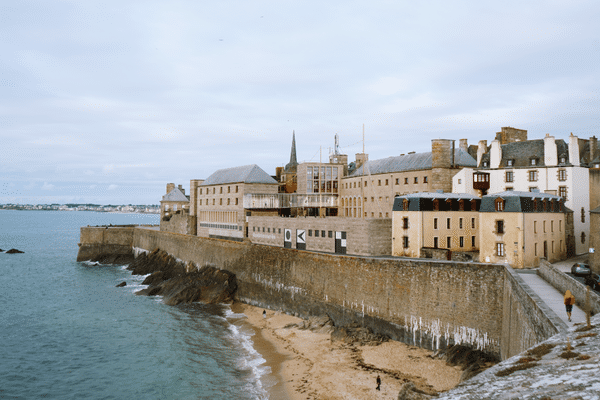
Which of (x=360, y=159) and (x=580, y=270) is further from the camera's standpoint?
(x=360, y=159)

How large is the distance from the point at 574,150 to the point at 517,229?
17307 mm

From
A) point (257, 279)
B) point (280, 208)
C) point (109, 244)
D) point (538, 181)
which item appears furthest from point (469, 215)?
point (109, 244)

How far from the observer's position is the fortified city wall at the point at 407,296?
2583cm

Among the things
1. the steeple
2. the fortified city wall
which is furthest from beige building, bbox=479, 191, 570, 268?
the steeple

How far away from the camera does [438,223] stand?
1735 inches

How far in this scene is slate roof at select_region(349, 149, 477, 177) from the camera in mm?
57156

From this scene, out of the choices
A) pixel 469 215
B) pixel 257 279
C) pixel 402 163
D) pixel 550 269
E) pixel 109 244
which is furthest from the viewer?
pixel 109 244

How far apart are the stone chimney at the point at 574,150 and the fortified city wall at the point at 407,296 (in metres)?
24.3

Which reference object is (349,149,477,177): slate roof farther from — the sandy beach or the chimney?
the sandy beach

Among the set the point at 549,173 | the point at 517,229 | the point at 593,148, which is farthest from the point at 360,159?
the point at 517,229

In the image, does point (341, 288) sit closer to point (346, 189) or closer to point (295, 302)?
point (295, 302)

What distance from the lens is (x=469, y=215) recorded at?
4491 cm

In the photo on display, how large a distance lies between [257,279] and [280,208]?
2050 centimetres

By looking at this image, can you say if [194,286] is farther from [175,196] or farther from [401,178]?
[175,196]
